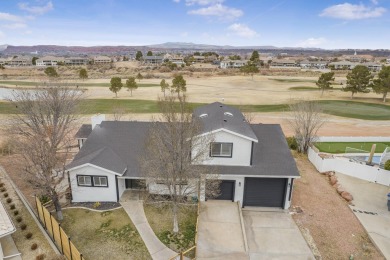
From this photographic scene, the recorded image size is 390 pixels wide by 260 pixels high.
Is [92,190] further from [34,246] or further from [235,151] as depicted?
[235,151]

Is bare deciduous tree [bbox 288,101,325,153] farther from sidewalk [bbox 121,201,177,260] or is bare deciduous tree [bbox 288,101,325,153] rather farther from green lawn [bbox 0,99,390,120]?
sidewalk [bbox 121,201,177,260]

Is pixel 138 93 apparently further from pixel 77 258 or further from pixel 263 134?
pixel 77 258

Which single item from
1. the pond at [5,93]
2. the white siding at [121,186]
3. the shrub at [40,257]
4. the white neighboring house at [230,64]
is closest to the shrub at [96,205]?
the white siding at [121,186]

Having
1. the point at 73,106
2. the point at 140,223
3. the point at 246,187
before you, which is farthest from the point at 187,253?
the point at 73,106

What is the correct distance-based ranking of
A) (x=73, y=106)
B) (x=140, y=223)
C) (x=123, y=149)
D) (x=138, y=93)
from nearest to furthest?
(x=140, y=223) → (x=123, y=149) → (x=73, y=106) → (x=138, y=93)

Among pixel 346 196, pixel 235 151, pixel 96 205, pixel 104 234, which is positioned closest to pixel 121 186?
pixel 96 205

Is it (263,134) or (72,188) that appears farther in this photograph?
(263,134)
